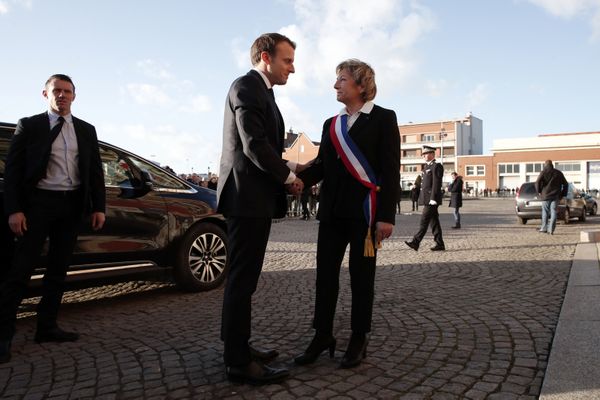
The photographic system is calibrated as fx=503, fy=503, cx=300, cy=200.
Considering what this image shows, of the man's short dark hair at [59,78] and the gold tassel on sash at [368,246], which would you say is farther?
the man's short dark hair at [59,78]

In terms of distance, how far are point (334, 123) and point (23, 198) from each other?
2323 millimetres

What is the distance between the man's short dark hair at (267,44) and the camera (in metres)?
3.05

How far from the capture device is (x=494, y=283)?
5.90 meters

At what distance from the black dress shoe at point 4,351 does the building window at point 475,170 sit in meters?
89.5

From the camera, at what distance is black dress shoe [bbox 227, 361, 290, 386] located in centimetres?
290

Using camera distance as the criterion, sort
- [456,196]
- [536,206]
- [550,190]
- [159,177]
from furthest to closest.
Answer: [536,206] < [456,196] < [550,190] < [159,177]

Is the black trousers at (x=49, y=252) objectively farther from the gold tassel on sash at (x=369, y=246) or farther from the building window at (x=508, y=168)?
the building window at (x=508, y=168)

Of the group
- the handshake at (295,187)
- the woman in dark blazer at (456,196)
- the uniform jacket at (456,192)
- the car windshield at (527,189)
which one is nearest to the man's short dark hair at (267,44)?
the handshake at (295,187)

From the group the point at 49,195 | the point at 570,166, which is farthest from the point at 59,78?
the point at 570,166

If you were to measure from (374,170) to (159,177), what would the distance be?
10.4ft

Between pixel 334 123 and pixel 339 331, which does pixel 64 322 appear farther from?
pixel 334 123

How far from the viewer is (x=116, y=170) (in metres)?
5.27

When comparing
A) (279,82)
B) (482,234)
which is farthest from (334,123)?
(482,234)

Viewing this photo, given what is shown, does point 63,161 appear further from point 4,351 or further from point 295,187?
point 295,187
